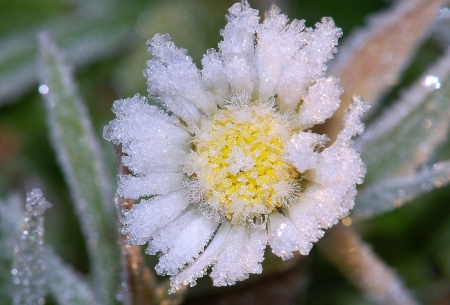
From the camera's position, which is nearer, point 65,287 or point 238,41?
point 238,41

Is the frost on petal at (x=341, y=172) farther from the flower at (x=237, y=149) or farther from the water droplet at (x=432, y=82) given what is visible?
the water droplet at (x=432, y=82)

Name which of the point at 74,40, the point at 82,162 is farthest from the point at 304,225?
the point at 74,40

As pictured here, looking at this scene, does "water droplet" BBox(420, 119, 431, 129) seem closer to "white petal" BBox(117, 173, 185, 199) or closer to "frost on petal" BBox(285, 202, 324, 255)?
"frost on petal" BBox(285, 202, 324, 255)

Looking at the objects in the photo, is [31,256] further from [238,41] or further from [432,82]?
[432,82]

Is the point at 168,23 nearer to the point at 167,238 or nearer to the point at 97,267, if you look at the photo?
the point at 97,267

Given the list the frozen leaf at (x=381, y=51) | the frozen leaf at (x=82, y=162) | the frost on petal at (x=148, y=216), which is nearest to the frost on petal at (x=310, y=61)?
the frost on petal at (x=148, y=216)

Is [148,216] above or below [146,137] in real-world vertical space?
below

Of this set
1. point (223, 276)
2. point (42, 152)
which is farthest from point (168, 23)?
point (223, 276)

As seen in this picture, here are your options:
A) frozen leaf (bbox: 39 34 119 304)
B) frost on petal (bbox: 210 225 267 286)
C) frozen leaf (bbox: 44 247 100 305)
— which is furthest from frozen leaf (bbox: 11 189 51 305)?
frost on petal (bbox: 210 225 267 286)
